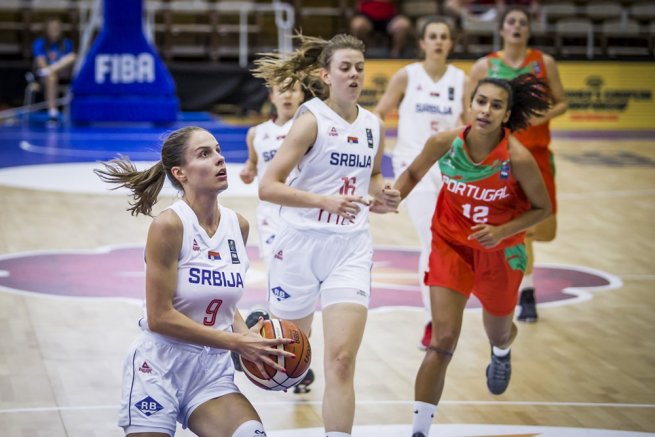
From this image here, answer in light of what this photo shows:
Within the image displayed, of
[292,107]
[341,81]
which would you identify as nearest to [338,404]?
[341,81]

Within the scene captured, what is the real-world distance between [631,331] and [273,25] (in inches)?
606

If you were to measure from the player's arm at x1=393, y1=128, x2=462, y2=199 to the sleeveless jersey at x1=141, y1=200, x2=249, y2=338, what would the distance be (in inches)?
62.4

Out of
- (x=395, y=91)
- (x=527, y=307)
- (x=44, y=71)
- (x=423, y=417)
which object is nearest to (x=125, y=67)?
(x=44, y=71)

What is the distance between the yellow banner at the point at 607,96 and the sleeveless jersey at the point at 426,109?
1194 cm

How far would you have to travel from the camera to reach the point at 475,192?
5.73 meters

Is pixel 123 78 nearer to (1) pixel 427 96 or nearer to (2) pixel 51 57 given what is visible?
(2) pixel 51 57

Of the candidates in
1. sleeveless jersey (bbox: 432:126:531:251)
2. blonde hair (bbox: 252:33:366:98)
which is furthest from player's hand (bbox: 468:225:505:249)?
blonde hair (bbox: 252:33:366:98)

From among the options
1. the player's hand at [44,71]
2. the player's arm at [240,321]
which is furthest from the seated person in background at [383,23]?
the player's arm at [240,321]

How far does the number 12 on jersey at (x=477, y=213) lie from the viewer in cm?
575

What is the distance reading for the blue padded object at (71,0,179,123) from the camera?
17.9 metres

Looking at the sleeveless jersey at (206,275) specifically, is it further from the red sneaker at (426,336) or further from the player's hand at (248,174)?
the red sneaker at (426,336)

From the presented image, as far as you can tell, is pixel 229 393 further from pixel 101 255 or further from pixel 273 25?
pixel 273 25

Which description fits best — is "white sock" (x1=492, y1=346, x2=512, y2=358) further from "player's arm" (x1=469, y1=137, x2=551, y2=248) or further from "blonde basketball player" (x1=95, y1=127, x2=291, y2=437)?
"blonde basketball player" (x1=95, y1=127, x2=291, y2=437)

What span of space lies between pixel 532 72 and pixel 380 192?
3.03 metres
